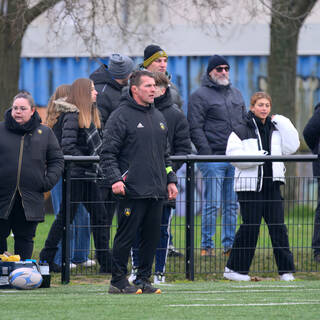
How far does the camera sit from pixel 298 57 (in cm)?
1883

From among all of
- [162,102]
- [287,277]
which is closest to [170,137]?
[162,102]

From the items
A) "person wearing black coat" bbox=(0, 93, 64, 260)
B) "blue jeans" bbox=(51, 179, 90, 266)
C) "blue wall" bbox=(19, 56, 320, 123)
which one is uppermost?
"blue wall" bbox=(19, 56, 320, 123)

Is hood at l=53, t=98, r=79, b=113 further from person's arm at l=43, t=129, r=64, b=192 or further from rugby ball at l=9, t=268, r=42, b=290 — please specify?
rugby ball at l=9, t=268, r=42, b=290

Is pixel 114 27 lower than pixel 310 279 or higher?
higher

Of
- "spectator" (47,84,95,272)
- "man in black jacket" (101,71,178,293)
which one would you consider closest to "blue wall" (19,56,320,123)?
"spectator" (47,84,95,272)

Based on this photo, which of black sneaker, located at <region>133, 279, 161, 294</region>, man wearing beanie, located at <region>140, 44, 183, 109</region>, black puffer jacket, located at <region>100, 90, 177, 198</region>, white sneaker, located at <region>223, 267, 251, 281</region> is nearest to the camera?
black puffer jacket, located at <region>100, 90, 177, 198</region>

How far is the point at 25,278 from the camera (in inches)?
360

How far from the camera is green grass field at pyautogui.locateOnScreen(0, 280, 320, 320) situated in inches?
287

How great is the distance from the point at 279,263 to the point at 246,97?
27.7 ft

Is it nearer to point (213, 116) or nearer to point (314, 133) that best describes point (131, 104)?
point (213, 116)

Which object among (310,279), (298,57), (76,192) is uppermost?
(298,57)

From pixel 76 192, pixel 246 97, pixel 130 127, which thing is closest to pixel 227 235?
pixel 76 192

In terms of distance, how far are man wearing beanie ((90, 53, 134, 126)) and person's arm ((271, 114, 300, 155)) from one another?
1872mm

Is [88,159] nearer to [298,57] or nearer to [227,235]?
[227,235]
